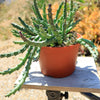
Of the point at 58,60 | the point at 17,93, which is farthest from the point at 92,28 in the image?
the point at 58,60

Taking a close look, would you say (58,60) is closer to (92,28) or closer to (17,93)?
(17,93)

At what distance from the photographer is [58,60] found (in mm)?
617

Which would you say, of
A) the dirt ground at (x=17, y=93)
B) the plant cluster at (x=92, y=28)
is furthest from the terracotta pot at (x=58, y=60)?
the plant cluster at (x=92, y=28)

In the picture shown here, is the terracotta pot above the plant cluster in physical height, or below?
below

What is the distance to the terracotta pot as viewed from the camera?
0.60m

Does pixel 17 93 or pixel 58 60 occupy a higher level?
pixel 58 60

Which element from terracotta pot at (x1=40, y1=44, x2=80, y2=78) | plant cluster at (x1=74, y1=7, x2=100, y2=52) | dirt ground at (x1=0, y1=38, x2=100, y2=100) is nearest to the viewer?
terracotta pot at (x1=40, y1=44, x2=80, y2=78)

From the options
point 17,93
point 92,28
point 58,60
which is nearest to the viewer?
point 58,60

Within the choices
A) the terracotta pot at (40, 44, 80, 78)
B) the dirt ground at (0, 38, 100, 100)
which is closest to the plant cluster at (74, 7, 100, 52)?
the dirt ground at (0, 38, 100, 100)

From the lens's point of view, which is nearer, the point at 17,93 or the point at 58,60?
the point at 58,60

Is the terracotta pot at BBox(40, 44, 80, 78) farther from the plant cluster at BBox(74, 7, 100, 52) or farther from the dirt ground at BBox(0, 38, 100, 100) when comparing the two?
the plant cluster at BBox(74, 7, 100, 52)

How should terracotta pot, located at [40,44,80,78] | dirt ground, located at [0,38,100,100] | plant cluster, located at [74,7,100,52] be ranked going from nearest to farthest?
terracotta pot, located at [40,44,80,78] < dirt ground, located at [0,38,100,100] < plant cluster, located at [74,7,100,52]

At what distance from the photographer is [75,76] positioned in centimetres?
67

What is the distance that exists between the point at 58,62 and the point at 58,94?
184 mm
